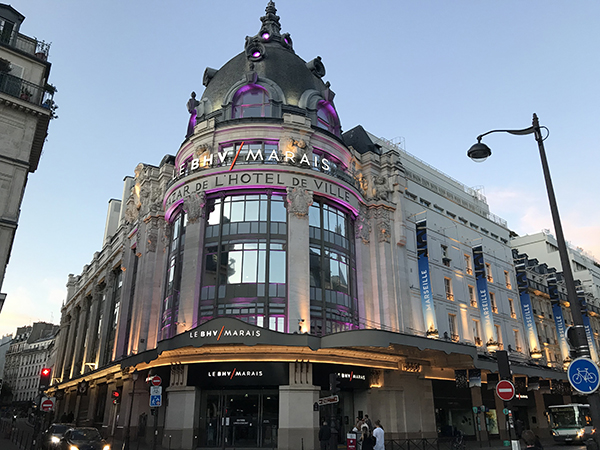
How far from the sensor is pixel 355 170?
41.1 m

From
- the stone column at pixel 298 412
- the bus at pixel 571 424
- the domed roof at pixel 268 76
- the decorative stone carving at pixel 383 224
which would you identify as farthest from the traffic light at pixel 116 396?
the bus at pixel 571 424

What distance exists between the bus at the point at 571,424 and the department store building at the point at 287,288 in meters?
3.29

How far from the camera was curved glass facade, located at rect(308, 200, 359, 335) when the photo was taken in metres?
33.2

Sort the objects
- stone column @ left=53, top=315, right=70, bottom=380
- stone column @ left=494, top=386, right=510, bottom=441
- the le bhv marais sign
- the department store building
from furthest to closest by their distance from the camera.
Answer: stone column @ left=53, top=315, right=70, bottom=380 → stone column @ left=494, top=386, right=510, bottom=441 → the le bhv marais sign → the department store building

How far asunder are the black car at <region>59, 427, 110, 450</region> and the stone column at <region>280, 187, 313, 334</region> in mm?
12241

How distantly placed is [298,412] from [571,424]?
22.1 meters

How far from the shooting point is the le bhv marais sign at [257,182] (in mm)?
34219

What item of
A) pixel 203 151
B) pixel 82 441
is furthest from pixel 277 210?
pixel 82 441

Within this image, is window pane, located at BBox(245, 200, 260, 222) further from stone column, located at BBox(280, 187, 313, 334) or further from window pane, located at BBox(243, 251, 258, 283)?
window pane, located at BBox(243, 251, 258, 283)

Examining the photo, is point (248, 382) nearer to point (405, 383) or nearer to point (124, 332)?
point (405, 383)

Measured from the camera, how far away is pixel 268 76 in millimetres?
40031

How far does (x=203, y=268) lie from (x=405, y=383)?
649 inches

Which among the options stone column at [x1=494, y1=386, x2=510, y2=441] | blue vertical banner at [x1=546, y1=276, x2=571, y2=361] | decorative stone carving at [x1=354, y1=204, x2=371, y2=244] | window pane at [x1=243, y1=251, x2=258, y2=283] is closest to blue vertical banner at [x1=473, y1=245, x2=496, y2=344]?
stone column at [x1=494, y1=386, x2=510, y2=441]

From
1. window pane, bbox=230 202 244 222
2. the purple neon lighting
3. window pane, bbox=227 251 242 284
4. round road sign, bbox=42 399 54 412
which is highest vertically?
the purple neon lighting
